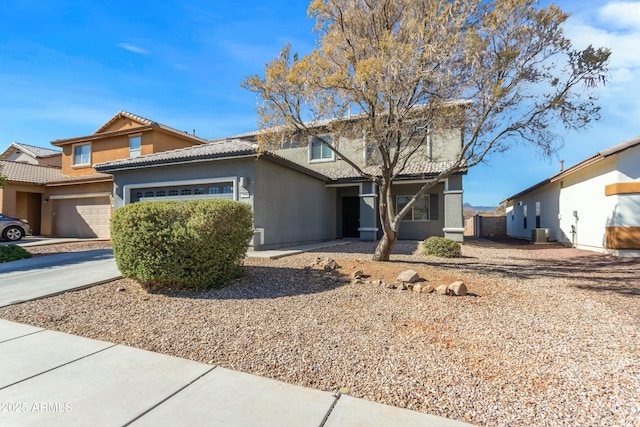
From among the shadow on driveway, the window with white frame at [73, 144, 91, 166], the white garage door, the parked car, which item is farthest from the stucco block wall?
the window with white frame at [73, 144, 91, 166]

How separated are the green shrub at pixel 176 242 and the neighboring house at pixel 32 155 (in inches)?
1192

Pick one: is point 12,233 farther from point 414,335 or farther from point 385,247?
point 414,335

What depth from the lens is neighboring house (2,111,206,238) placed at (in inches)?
730

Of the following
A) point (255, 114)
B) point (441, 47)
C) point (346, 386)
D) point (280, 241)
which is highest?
point (441, 47)

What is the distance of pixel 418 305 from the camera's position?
5488 millimetres

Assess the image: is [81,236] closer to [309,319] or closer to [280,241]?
[280,241]

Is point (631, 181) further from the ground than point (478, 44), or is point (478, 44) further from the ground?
point (478, 44)

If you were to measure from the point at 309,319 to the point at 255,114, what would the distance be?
6277mm

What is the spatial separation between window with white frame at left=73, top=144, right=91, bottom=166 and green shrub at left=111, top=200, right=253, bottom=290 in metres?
19.5

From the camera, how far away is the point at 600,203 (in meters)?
13.5

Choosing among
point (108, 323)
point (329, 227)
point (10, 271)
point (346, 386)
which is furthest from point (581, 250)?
point (10, 271)

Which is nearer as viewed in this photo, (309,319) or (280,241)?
(309,319)

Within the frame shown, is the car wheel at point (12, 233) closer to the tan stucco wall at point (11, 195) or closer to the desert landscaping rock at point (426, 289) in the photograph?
the tan stucco wall at point (11, 195)

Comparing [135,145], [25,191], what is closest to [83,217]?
[25,191]
